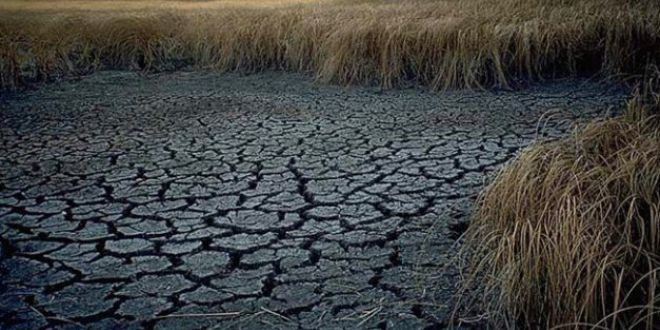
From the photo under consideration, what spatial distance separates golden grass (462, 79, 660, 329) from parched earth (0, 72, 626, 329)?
0.74ft

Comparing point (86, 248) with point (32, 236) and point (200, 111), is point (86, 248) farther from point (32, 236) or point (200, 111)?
point (200, 111)

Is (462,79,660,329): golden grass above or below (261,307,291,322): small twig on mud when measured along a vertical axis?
above

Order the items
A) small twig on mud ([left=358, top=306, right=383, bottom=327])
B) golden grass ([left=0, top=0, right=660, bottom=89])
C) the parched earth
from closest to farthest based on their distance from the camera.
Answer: small twig on mud ([left=358, top=306, right=383, bottom=327]), the parched earth, golden grass ([left=0, top=0, right=660, bottom=89])

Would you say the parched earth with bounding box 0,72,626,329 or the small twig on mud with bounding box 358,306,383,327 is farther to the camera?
the parched earth with bounding box 0,72,626,329

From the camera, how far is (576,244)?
151 centimetres

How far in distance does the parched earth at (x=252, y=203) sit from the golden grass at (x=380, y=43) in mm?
359

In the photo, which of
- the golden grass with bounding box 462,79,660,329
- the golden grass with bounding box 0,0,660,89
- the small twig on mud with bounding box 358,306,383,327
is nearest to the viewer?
the golden grass with bounding box 462,79,660,329

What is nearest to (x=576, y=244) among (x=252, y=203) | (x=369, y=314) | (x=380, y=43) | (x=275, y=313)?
(x=369, y=314)

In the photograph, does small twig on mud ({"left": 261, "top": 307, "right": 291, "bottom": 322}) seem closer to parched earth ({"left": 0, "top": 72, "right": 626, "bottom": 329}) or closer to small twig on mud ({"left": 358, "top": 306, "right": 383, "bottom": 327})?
parched earth ({"left": 0, "top": 72, "right": 626, "bottom": 329})

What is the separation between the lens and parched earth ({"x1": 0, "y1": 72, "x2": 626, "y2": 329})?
1813mm

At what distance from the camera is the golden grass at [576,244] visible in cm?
144

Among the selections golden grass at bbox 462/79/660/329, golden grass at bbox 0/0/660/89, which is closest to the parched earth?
golden grass at bbox 462/79/660/329

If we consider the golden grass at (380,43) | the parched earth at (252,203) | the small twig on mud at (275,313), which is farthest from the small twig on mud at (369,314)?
the golden grass at (380,43)

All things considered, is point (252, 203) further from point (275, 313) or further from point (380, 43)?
point (380, 43)
